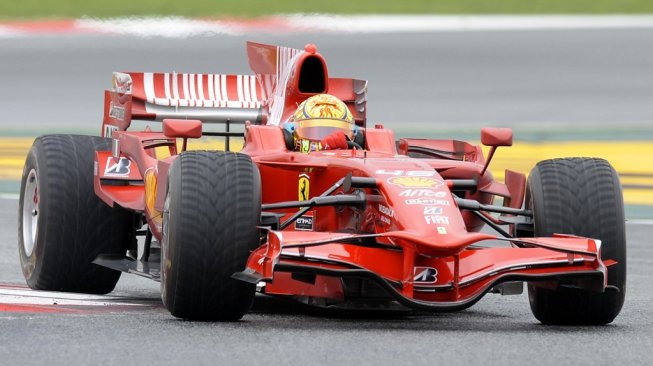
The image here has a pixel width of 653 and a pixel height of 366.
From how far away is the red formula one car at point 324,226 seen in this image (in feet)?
26.0

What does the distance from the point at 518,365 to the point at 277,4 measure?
65.8ft

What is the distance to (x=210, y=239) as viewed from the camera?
803 centimetres

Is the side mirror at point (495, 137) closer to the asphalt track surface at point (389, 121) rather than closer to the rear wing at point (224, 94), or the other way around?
the asphalt track surface at point (389, 121)

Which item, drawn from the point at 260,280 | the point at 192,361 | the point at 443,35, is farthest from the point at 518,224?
the point at 443,35

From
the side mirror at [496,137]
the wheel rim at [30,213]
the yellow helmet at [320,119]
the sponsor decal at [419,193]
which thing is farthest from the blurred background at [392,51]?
the sponsor decal at [419,193]

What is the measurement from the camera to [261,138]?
32.1ft

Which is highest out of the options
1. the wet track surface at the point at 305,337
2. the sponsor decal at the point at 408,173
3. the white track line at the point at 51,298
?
the sponsor decal at the point at 408,173

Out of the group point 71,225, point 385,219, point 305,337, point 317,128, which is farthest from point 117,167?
point 305,337

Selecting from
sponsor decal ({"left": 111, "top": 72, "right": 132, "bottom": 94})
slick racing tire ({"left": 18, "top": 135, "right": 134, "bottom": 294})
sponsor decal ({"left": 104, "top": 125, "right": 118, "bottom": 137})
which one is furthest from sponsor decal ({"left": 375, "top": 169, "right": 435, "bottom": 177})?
sponsor decal ({"left": 104, "top": 125, "right": 118, "bottom": 137})

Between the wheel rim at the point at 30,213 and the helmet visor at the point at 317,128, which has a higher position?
the helmet visor at the point at 317,128

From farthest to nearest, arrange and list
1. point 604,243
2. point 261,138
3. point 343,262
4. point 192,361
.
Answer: point 261,138 < point 604,243 < point 343,262 < point 192,361

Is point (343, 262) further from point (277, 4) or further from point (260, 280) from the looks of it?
point (277, 4)

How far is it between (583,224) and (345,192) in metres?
1.36

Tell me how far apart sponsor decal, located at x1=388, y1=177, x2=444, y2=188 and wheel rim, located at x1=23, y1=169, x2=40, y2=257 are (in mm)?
3317
